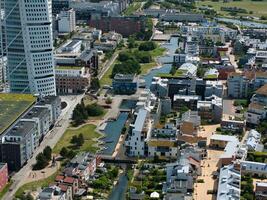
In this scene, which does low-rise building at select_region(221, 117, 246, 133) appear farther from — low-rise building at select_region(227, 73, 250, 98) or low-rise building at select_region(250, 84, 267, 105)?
low-rise building at select_region(227, 73, 250, 98)

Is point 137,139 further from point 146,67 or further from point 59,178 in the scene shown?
point 146,67

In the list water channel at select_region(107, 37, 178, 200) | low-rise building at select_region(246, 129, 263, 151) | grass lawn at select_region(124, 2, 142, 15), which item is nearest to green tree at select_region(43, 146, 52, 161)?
water channel at select_region(107, 37, 178, 200)

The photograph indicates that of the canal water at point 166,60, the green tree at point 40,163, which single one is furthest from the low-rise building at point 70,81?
the green tree at point 40,163

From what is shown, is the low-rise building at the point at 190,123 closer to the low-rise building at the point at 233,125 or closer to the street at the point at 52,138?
the low-rise building at the point at 233,125

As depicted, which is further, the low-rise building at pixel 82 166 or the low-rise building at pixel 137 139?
the low-rise building at pixel 137 139

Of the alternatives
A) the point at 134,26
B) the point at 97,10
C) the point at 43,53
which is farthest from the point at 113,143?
the point at 97,10

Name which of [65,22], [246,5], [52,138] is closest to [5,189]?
[52,138]
